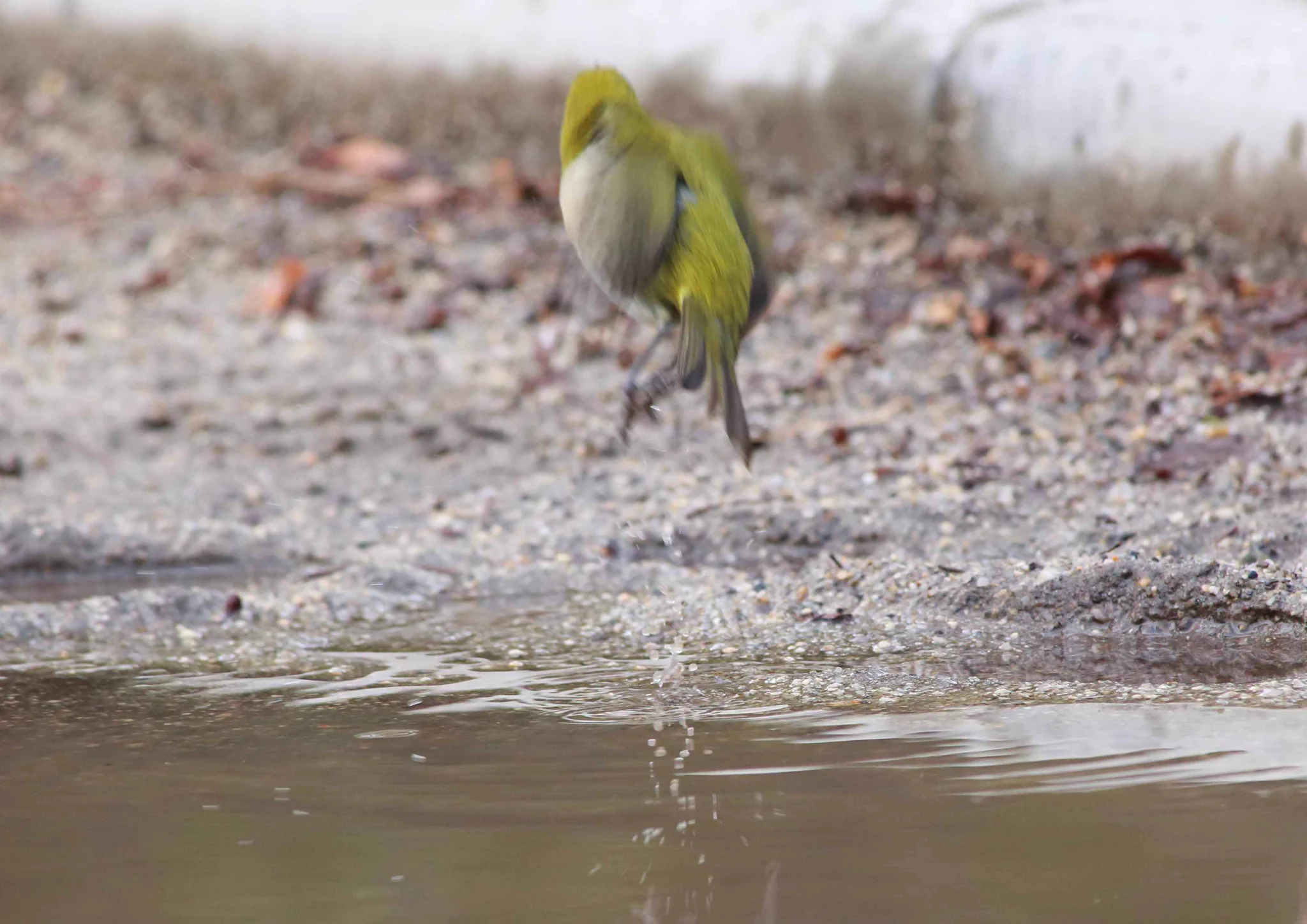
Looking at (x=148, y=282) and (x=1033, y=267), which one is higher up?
(x=148, y=282)

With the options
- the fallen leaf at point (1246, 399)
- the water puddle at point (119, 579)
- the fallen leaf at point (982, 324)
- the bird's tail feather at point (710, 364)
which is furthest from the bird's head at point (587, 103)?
the fallen leaf at point (982, 324)

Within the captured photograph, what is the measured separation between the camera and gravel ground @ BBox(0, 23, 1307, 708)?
10.1 ft

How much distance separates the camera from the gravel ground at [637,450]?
10.1ft

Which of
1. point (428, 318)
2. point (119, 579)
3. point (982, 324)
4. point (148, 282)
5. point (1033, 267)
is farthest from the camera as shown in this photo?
point (148, 282)

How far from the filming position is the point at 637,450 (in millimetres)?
4500

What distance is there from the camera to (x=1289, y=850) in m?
1.82

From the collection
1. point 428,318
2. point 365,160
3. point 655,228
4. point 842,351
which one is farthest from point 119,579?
point 365,160

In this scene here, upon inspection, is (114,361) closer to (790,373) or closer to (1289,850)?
(790,373)

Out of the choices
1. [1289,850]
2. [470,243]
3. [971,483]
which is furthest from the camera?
[470,243]

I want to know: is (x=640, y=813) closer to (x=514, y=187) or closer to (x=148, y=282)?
(x=148, y=282)

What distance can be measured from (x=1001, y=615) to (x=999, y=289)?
7.92 feet

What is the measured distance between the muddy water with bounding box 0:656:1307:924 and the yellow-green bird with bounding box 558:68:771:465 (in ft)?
2.21

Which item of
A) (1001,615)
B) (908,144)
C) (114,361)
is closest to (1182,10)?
(908,144)

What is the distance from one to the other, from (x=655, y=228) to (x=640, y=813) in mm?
1215
